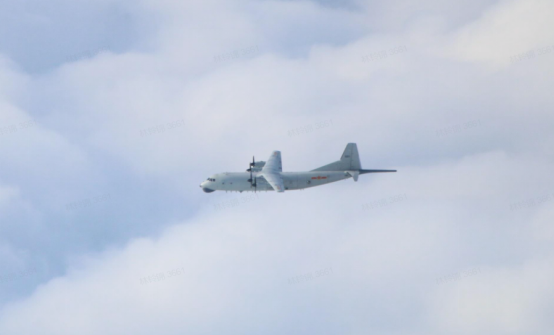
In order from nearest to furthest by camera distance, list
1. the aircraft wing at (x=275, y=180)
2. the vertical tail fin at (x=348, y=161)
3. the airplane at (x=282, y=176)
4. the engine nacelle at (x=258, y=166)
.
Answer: the aircraft wing at (x=275, y=180), the airplane at (x=282, y=176), the vertical tail fin at (x=348, y=161), the engine nacelle at (x=258, y=166)

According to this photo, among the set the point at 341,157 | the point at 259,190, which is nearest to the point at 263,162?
the point at 259,190

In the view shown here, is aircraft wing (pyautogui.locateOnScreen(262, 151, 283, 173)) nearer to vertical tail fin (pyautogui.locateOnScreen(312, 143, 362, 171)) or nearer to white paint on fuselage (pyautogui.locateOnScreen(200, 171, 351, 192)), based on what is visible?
white paint on fuselage (pyautogui.locateOnScreen(200, 171, 351, 192))

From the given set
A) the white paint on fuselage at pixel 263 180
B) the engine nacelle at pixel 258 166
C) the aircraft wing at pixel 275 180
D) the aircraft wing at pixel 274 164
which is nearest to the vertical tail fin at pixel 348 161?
the white paint on fuselage at pixel 263 180

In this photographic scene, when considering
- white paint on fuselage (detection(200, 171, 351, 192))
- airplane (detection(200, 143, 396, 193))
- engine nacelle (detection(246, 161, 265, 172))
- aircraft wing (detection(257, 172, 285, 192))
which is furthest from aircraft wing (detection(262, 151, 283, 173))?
engine nacelle (detection(246, 161, 265, 172))

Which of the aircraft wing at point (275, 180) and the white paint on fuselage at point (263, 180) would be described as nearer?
the aircraft wing at point (275, 180)

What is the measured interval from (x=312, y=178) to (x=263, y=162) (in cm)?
1146

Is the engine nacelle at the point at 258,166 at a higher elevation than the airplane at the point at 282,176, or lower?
higher

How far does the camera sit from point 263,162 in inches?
4532

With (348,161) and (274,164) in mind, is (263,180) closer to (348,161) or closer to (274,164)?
(274,164)

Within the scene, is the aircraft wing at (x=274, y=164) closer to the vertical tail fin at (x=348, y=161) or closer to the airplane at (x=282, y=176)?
the airplane at (x=282, y=176)

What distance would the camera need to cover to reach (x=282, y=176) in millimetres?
108875

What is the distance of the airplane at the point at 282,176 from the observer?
108875 millimetres

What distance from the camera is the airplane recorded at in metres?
109

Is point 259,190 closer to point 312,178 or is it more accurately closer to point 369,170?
point 312,178
